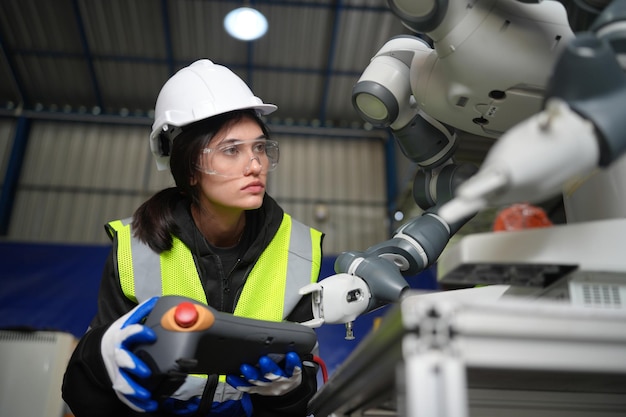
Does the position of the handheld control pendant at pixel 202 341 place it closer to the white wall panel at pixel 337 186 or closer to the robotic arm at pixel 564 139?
the robotic arm at pixel 564 139

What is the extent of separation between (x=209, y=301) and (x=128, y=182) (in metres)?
6.37

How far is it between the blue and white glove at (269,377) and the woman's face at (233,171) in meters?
0.51

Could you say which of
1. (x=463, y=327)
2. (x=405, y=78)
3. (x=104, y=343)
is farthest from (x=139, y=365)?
(x=405, y=78)

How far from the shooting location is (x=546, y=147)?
812 mm

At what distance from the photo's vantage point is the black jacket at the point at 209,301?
4.40 feet

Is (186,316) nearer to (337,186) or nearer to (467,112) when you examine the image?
(467,112)

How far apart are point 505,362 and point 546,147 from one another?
32 cm

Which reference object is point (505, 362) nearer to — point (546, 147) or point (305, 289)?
point (546, 147)

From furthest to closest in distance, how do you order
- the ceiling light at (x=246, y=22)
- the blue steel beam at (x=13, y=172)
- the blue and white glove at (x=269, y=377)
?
the blue steel beam at (x=13, y=172)
the ceiling light at (x=246, y=22)
the blue and white glove at (x=269, y=377)

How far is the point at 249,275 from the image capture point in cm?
168

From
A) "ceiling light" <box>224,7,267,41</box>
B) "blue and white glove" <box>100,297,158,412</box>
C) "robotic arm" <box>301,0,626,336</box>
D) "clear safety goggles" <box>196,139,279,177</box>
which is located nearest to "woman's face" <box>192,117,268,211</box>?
"clear safety goggles" <box>196,139,279,177</box>

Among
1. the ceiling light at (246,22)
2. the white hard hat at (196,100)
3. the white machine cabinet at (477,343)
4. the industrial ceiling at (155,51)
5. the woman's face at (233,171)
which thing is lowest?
the white machine cabinet at (477,343)

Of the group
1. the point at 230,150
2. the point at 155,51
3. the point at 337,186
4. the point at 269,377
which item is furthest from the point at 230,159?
the point at 337,186

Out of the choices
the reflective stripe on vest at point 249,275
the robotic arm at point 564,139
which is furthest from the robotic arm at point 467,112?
the reflective stripe on vest at point 249,275
